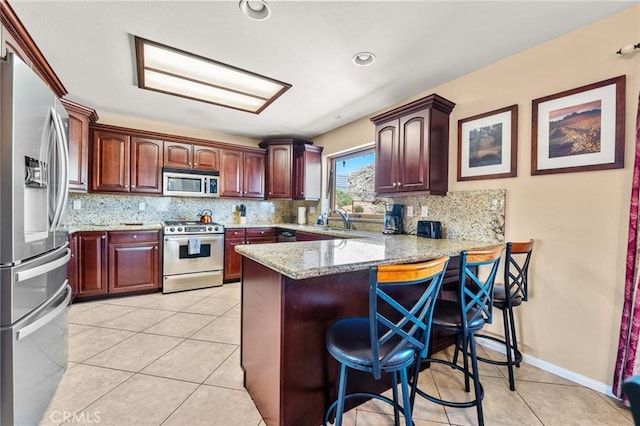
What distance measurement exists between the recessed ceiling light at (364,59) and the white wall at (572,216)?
1.08 meters

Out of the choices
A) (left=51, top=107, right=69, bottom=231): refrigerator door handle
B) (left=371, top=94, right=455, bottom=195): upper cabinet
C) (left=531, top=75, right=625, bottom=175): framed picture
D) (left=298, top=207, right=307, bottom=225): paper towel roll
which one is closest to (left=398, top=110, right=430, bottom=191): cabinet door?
(left=371, top=94, right=455, bottom=195): upper cabinet

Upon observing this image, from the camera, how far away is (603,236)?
1.83 meters

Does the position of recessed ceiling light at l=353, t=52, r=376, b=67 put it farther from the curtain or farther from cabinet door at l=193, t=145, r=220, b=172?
cabinet door at l=193, t=145, r=220, b=172

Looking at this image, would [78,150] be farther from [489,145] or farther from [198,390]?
[489,145]

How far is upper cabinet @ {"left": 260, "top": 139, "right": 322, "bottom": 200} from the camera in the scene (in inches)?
185

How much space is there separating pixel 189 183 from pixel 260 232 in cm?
132

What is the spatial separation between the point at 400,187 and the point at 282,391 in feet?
7.06

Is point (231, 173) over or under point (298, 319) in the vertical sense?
over

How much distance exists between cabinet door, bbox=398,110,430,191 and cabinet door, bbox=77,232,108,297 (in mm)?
3637

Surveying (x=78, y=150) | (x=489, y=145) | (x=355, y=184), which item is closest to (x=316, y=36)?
(x=489, y=145)

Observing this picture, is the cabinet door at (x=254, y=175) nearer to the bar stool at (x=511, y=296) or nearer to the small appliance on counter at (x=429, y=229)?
the small appliance on counter at (x=429, y=229)

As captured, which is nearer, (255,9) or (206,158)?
(255,9)

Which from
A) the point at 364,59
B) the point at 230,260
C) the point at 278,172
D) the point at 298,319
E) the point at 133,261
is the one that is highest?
the point at 364,59

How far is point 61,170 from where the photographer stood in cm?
167
